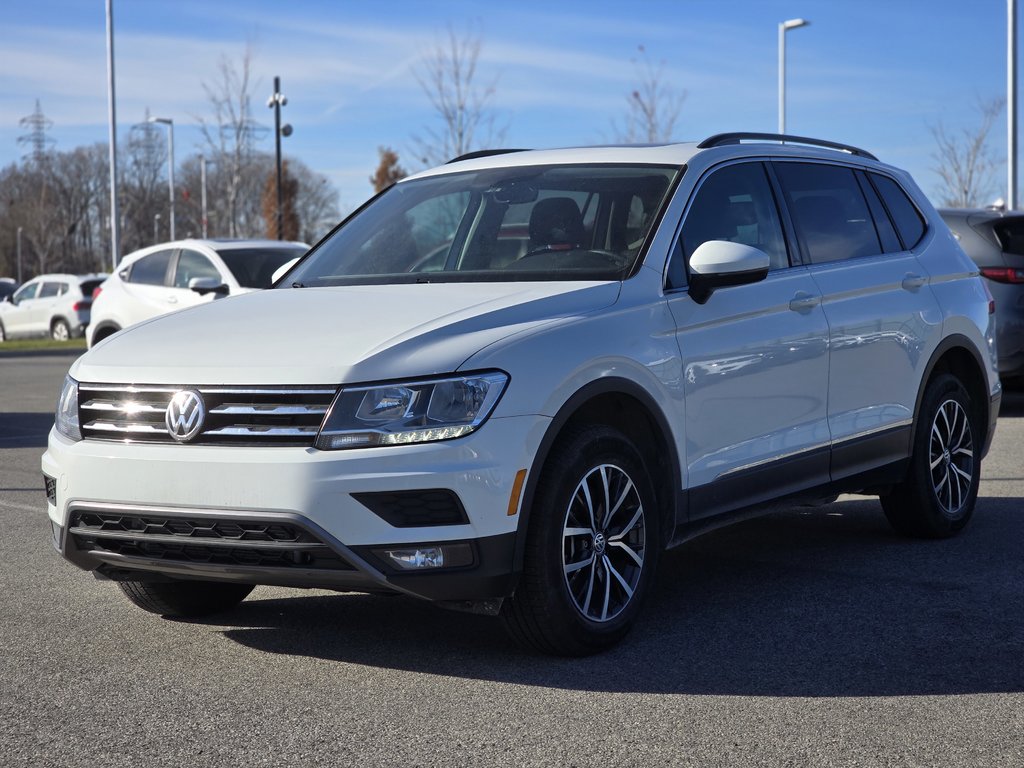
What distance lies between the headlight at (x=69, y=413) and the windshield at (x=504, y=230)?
1256 mm

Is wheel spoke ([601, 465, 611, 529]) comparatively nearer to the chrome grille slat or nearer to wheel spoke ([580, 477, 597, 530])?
wheel spoke ([580, 477, 597, 530])

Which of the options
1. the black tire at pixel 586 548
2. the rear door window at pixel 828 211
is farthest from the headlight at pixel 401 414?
the rear door window at pixel 828 211

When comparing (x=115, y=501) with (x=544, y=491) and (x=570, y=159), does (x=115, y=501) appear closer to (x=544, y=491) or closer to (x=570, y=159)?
(x=544, y=491)

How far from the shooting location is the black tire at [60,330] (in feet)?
105

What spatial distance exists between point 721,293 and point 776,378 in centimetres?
47

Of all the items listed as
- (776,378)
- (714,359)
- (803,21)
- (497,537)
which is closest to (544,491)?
(497,537)

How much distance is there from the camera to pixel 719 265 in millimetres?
5246

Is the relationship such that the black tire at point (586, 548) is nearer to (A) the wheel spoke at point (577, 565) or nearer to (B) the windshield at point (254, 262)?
(A) the wheel spoke at point (577, 565)

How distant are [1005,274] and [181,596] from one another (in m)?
9.02

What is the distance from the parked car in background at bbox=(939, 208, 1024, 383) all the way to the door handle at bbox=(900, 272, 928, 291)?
5638 millimetres

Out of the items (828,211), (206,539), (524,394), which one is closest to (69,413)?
(206,539)

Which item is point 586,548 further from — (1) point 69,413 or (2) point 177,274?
(2) point 177,274

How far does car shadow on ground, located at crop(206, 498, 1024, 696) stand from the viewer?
4566mm

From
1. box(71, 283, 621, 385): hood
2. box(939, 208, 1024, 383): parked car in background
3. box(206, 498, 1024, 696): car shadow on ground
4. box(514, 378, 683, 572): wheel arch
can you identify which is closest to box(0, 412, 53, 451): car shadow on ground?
box(206, 498, 1024, 696): car shadow on ground
